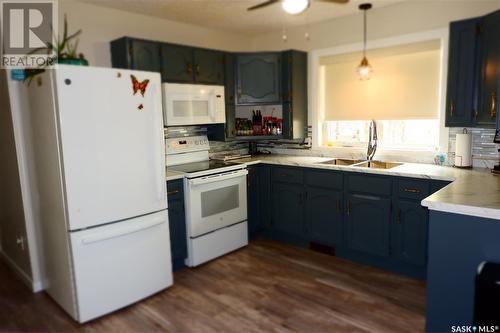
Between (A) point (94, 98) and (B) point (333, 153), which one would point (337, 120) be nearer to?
(B) point (333, 153)

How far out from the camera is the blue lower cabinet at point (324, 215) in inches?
132

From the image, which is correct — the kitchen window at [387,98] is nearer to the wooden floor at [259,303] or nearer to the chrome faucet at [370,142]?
the chrome faucet at [370,142]

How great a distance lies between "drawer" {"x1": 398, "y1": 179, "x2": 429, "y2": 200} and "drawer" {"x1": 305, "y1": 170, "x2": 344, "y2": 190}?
1.75 ft

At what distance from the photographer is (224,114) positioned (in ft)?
12.5

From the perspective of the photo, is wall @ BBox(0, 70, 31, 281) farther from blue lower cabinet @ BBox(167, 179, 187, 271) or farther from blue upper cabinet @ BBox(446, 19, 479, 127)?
blue upper cabinet @ BBox(446, 19, 479, 127)

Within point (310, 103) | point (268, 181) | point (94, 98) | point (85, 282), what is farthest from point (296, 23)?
point (85, 282)

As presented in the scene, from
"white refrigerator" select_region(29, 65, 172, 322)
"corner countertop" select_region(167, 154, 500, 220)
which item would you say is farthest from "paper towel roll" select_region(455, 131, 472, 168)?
"white refrigerator" select_region(29, 65, 172, 322)

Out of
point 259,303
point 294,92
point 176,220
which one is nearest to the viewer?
point 259,303

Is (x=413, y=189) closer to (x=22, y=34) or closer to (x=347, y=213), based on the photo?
(x=347, y=213)

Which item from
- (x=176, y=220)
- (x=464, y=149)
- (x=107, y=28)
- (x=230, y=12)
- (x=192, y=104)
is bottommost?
(x=176, y=220)

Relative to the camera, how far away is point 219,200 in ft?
11.2

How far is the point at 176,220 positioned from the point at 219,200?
1.58 feet

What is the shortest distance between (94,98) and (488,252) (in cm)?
243

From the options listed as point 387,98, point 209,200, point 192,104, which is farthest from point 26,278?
point 387,98
